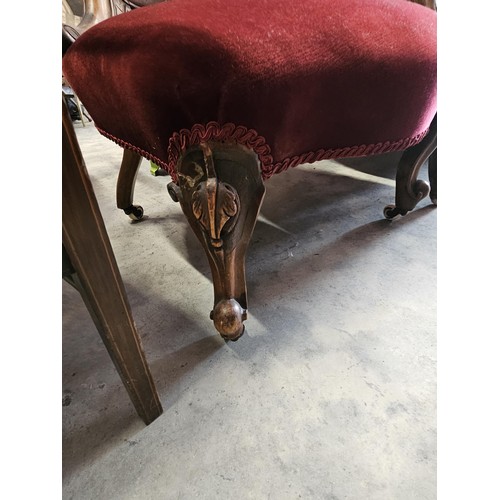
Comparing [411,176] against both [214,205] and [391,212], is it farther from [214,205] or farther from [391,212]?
[214,205]

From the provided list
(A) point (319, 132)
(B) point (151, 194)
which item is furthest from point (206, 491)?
(B) point (151, 194)

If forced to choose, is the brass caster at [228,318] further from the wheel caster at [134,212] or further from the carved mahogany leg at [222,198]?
the wheel caster at [134,212]

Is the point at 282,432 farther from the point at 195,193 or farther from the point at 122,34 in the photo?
the point at 122,34

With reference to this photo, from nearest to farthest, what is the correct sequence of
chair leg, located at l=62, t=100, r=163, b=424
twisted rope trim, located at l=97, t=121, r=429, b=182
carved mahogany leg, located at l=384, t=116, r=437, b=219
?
chair leg, located at l=62, t=100, r=163, b=424, twisted rope trim, located at l=97, t=121, r=429, b=182, carved mahogany leg, located at l=384, t=116, r=437, b=219

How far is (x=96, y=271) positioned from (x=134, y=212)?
29.0 inches

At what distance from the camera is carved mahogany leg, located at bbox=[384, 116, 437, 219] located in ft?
2.82

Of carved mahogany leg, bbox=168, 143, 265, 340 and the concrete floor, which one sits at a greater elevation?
carved mahogany leg, bbox=168, 143, 265, 340

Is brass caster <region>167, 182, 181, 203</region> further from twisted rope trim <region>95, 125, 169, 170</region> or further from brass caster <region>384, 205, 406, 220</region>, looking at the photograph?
brass caster <region>384, 205, 406, 220</region>

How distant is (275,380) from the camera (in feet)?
1.75

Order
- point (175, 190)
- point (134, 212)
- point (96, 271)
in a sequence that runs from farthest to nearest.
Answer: point (134, 212) < point (175, 190) < point (96, 271)

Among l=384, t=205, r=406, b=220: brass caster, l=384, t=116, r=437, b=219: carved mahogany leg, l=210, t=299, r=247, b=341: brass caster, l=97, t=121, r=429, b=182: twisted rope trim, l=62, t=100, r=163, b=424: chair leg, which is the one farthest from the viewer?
l=384, t=205, r=406, b=220: brass caster

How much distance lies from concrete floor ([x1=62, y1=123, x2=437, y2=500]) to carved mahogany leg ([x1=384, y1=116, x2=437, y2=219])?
0.08 m

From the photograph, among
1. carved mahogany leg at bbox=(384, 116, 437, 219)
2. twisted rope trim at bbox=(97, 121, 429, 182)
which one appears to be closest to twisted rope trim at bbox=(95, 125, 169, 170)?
twisted rope trim at bbox=(97, 121, 429, 182)

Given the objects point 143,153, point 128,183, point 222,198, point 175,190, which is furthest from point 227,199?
point 128,183
